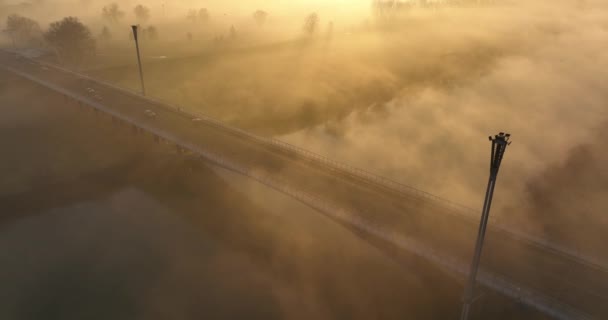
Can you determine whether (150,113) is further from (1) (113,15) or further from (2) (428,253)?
(1) (113,15)

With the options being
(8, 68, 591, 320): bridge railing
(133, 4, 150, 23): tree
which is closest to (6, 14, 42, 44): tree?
(133, 4, 150, 23): tree

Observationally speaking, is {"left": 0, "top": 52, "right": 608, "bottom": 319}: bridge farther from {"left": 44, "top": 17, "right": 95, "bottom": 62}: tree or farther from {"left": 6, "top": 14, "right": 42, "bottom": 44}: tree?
{"left": 6, "top": 14, "right": 42, "bottom": 44}: tree

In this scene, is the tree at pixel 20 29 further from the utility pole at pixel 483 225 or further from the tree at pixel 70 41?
the utility pole at pixel 483 225

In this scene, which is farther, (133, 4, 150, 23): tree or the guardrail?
(133, 4, 150, 23): tree

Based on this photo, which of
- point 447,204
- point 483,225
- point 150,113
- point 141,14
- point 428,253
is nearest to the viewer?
point 483,225

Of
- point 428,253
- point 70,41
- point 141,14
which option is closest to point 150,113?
point 428,253

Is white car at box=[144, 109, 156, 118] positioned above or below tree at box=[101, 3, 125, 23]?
below

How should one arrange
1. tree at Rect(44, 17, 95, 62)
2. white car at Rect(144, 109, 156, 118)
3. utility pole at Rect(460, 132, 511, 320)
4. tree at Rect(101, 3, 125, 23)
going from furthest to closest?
tree at Rect(101, 3, 125, 23), tree at Rect(44, 17, 95, 62), white car at Rect(144, 109, 156, 118), utility pole at Rect(460, 132, 511, 320)

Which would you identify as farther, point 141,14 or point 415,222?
point 141,14
